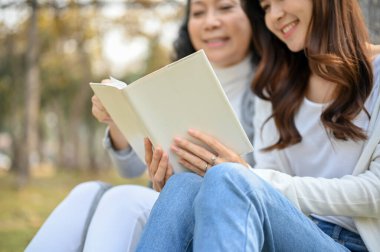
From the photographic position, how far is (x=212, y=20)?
90.0 inches

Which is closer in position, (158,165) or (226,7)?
(158,165)

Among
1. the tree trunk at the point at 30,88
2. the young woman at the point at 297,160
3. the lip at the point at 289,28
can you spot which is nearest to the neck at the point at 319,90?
the young woman at the point at 297,160

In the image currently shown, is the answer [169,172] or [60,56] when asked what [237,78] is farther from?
[60,56]

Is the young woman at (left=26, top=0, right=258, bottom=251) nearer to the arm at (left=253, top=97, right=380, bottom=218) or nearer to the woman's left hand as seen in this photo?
the woman's left hand

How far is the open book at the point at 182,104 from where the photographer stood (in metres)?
1.45

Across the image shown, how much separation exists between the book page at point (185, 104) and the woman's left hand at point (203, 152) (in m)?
0.02

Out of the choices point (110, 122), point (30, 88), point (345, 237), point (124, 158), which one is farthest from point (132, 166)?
point (30, 88)

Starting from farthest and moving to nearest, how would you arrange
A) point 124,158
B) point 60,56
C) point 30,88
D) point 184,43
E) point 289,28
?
point 60,56 < point 30,88 < point 184,43 < point 124,158 < point 289,28

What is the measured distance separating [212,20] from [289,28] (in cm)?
55

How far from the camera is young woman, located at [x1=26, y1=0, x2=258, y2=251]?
1703 millimetres

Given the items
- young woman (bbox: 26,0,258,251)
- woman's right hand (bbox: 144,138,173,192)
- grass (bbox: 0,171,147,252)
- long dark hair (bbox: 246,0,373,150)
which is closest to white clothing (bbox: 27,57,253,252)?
young woman (bbox: 26,0,258,251)

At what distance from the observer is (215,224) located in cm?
122

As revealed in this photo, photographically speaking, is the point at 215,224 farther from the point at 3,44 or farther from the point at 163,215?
the point at 3,44

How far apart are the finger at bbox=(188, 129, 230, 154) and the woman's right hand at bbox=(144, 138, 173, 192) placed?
0.39ft
